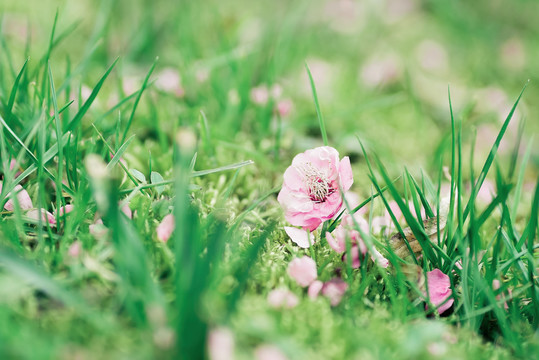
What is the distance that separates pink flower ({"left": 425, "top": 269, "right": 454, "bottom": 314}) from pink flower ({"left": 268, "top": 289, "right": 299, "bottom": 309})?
326 mm

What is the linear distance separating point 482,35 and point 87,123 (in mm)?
2508

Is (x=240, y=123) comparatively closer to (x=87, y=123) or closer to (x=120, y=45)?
(x=87, y=123)

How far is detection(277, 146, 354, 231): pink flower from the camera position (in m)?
1.06

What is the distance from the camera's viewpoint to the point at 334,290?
0.96 m

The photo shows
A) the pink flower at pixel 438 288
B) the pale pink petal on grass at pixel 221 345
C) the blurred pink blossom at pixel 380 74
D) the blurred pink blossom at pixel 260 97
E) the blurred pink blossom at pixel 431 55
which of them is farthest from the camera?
the blurred pink blossom at pixel 431 55

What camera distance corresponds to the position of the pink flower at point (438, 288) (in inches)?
39.5

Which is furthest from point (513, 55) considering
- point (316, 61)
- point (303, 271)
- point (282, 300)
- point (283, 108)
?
point (282, 300)

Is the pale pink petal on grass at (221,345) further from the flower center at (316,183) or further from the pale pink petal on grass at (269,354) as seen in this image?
the flower center at (316,183)

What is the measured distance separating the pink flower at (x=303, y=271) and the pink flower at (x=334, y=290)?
35 mm

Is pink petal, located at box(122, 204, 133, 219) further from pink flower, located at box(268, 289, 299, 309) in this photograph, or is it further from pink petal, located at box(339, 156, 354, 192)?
pink petal, located at box(339, 156, 354, 192)

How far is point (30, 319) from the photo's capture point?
0.79 meters

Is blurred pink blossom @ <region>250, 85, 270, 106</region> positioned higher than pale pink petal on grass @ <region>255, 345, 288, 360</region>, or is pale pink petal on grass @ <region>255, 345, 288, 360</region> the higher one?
blurred pink blossom @ <region>250, 85, 270, 106</region>

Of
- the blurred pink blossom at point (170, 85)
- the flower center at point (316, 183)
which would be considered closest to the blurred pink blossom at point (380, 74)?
the blurred pink blossom at point (170, 85)

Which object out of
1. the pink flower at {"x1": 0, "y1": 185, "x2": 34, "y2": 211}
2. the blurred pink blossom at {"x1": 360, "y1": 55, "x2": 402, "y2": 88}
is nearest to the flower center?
the pink flower at {"x1": 0, "y1": 185, "x2": 34, "y2": 211}
